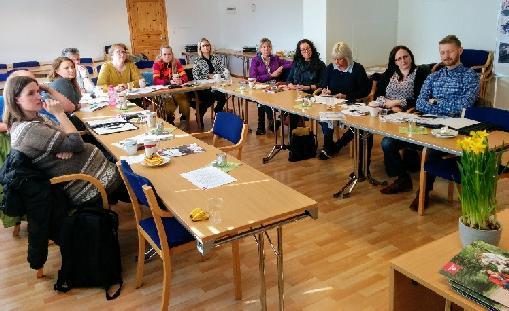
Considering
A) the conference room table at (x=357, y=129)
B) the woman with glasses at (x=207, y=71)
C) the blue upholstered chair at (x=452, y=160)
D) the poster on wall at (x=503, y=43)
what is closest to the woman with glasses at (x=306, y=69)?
the conference room table at (x=357, y=129)

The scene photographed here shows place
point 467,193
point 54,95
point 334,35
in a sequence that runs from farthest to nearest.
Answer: point 334,35 → point 54,95 → point 467,193

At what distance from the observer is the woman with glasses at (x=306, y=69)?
552 cm

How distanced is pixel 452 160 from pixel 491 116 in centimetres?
42

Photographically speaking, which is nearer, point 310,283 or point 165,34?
point 310,283

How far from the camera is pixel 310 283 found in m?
2.77

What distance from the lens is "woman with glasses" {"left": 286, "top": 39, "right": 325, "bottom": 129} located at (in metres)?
5.52

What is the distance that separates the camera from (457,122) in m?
3.44

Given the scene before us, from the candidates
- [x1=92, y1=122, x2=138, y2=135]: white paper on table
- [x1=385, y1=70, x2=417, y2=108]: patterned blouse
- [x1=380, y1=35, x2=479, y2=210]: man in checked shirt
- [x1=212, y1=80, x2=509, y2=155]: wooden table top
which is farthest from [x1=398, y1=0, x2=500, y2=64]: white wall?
[x1=92, y1=122, x2=138, y2=135]: white paper on table

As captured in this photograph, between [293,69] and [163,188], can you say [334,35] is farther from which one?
[163,188]

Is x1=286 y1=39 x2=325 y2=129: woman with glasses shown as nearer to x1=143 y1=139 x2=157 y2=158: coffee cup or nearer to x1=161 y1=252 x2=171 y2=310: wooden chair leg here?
x1=143 y1=139 x2=157 y2=158: coffee cup

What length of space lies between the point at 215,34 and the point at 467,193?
36.8 feet

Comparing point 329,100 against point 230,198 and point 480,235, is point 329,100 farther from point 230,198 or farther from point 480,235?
point 480,235

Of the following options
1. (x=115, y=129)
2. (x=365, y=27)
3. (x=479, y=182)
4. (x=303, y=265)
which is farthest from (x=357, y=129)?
(x=365, y=27)

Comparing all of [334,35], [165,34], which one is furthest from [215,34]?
[334,35]
